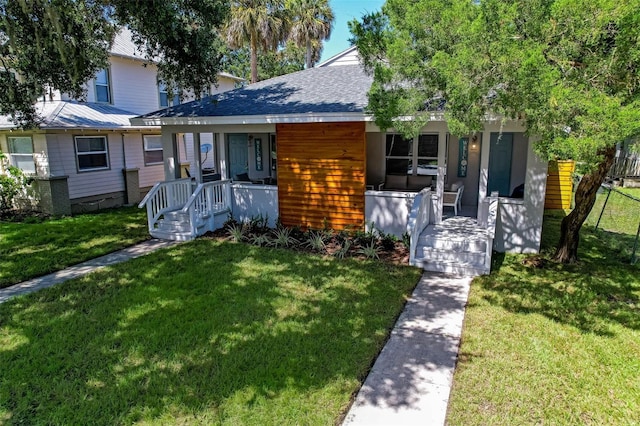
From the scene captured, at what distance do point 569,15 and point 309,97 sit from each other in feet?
21.9

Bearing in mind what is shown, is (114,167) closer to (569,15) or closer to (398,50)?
(398,50)

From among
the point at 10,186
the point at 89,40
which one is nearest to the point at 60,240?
Answer: the point at 89,40

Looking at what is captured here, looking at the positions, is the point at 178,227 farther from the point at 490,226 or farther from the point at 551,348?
the point at 551,348

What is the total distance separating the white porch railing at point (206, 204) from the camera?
9.52 meters

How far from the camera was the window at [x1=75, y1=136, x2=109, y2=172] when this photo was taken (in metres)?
13.6

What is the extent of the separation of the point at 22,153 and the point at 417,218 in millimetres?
12802

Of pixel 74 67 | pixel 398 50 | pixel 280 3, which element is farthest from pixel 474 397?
pixel 280 3

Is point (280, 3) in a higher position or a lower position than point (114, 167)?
higher

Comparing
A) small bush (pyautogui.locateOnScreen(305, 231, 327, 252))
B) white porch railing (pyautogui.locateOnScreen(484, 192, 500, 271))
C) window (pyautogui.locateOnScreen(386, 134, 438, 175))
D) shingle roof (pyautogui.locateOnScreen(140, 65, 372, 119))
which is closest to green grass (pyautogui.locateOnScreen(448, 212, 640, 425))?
white porch railing (pyautogui.locateOnScreen(484, 192, 500, 271))

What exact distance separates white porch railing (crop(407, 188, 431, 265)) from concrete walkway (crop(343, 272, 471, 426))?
1352 millimetres

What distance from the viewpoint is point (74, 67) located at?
8727mm

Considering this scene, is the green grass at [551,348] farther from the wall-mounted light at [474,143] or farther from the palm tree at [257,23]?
the palm tree at [257,23]

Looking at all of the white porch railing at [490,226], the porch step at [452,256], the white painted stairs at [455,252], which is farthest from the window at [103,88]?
the white porch railing at [490,226]

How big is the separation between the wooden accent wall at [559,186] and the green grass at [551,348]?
6.19 m
